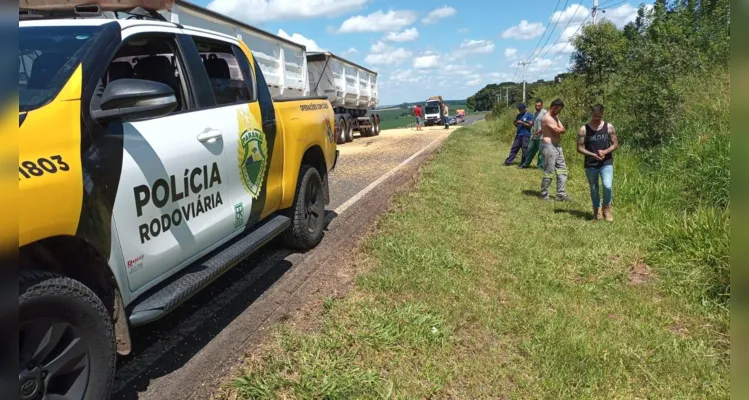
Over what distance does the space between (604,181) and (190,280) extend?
19.4 feet

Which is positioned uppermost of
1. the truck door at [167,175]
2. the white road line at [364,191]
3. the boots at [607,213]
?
the truck door at [167,175]

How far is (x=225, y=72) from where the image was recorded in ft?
14.2

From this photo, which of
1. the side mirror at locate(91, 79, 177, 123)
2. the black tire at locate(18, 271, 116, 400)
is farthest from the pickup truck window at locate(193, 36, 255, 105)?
the black tire at locate(18, 271, 116, 400)

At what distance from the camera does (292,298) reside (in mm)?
4180

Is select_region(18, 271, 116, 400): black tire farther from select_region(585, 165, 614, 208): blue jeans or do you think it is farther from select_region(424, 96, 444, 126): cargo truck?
select_region(424, 96, 444, 126): cargo truck

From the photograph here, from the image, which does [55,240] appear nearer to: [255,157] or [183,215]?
[183,215]

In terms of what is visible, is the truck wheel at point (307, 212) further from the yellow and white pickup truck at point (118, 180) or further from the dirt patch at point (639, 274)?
the dirt patch at point (639, 274)

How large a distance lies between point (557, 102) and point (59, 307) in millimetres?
8134

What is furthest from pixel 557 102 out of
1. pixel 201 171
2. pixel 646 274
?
pixel 201 171

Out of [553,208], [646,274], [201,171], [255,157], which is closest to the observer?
[201,171]

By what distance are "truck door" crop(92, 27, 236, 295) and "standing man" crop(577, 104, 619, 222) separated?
537 cm

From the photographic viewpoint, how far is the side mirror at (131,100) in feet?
8.25

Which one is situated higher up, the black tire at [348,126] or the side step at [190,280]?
the black tire at [348,126]

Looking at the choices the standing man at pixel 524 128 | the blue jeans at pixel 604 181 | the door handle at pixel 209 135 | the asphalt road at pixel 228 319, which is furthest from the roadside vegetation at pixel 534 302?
the standing man at pixel 524 128
